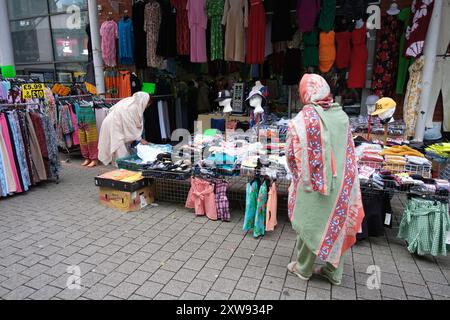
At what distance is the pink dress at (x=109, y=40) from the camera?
7.98 m

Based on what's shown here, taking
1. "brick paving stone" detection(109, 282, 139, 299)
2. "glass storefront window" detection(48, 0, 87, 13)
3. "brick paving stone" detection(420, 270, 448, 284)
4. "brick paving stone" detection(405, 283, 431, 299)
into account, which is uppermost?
"glass storefront window" detection(48, 0, 87, 13)

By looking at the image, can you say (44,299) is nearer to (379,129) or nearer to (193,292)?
(193,292)

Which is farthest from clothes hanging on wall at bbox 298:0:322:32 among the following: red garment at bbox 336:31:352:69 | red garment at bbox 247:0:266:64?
red garment at bbox 247:0:266:64

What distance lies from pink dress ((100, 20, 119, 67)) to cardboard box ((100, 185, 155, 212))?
4.49 metres

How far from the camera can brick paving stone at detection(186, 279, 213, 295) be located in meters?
2.91

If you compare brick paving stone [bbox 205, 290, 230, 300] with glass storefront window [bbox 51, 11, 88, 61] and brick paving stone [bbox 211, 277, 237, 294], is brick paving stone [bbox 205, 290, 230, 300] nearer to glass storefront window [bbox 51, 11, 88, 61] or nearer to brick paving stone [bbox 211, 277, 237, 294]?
brick paving stone [bbox 211, 277, 237, 294]

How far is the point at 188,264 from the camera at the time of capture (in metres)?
3.34

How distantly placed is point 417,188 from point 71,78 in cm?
928

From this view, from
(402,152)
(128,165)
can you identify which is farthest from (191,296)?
(402,152)

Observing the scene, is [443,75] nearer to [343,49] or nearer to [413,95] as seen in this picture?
[413,95]

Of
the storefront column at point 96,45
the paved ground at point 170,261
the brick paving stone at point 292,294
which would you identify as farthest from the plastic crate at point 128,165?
the storefront column at point 96,45

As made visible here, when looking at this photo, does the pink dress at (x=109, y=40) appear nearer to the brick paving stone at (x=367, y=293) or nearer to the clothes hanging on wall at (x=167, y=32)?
the clothes hanging on wall at (x=167, y=32)

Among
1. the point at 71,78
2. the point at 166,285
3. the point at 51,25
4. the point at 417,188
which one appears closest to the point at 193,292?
the point at 166,285

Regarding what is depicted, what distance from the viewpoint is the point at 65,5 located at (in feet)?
30.9
